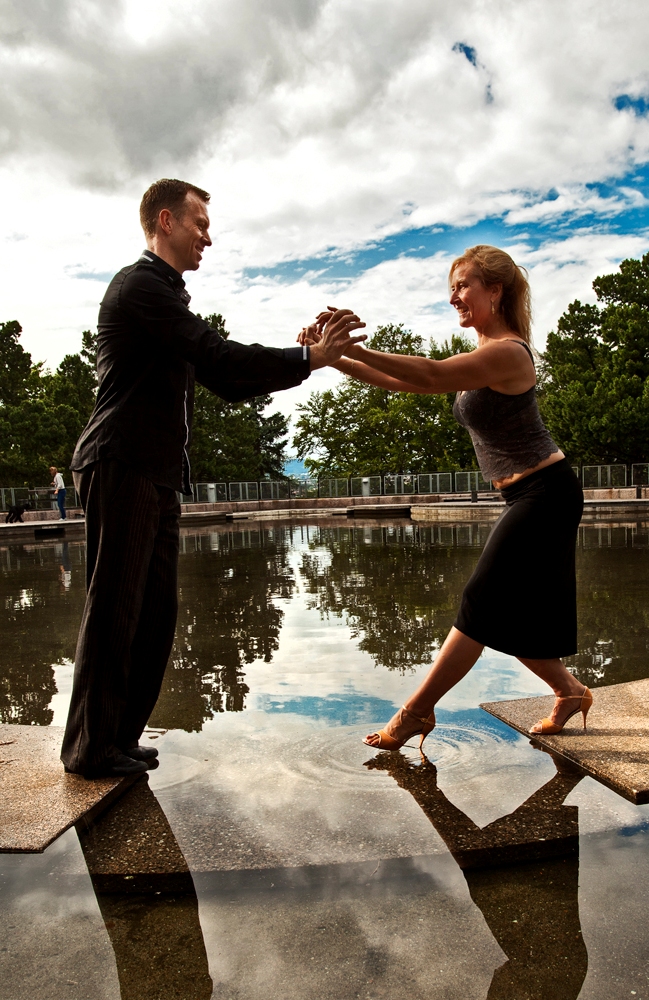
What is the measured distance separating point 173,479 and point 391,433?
155 ft

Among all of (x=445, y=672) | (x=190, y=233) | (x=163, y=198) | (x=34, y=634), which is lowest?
(x=34, y=634)

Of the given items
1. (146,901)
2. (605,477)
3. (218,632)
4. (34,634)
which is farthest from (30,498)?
(146,901)

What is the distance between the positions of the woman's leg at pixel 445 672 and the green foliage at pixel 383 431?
45.2 metres

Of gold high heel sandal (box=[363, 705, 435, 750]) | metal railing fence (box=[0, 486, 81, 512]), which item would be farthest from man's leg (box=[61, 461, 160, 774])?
metal railing fence (box=[0, 486, 81, 512])

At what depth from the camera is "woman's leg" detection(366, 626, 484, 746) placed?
9.16 ft

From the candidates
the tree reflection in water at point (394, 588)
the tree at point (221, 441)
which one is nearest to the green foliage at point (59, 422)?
the tree at point (221, 441)

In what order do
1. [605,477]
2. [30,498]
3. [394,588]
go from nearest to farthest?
[394,588], [30,498], [605,477]

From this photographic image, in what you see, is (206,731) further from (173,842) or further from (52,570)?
(52,570)

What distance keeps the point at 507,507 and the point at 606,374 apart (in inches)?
1406

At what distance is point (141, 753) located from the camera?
2.81 meters

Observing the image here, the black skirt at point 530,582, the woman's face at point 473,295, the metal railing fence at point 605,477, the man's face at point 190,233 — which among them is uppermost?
the man's face at point 190,233

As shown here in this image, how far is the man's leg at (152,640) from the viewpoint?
110 inches

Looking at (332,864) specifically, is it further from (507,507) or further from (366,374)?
(366,374)

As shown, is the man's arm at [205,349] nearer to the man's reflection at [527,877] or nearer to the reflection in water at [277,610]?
the man's reflection at [527,877]
